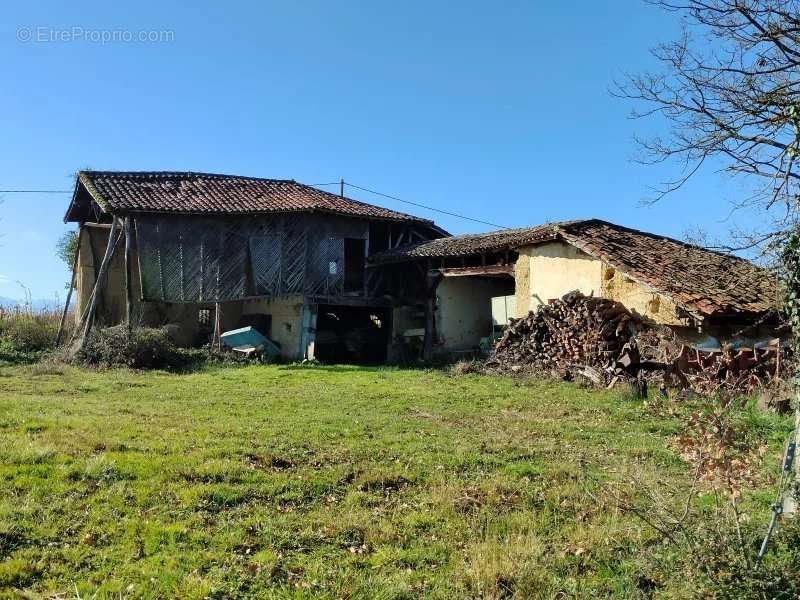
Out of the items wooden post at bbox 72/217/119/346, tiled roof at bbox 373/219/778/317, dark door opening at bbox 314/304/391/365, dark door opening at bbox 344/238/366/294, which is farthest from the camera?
dark door opening at bbox 344/238/366/294

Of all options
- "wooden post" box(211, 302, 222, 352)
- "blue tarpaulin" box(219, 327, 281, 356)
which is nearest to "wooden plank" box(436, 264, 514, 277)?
"blue tarpaulin" box(219, 327, 281, 356)

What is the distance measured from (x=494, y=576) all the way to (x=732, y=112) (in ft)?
23.7

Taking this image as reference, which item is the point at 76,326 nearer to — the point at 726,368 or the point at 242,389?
the point at 242,389

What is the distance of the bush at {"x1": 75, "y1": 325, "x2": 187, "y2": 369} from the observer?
15.8 meters

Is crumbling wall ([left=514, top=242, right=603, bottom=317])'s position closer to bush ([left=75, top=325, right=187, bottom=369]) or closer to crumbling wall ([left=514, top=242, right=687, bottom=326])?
crumbling wall ([left=514, top=242, right=687, bottom=326])

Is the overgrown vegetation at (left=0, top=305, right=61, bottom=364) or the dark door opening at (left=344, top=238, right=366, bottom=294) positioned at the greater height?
the dark door opening at (left=344, top=238, right=366, bottom=294)

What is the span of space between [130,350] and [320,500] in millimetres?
12098

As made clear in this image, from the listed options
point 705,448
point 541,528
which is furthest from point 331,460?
point 705,448

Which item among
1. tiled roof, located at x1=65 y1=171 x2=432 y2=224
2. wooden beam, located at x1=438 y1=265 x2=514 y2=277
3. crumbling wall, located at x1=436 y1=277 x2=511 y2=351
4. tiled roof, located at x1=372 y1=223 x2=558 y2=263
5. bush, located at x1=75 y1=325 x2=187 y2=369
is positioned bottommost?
bush, located at x1=75 y1=325 x2=187 y2=369

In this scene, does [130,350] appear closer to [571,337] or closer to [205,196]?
[205,196]

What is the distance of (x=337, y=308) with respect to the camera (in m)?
22.7

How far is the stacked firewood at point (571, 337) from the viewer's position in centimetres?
1269

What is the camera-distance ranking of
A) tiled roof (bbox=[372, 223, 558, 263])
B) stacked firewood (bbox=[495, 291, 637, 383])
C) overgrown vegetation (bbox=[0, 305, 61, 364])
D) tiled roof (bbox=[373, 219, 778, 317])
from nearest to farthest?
tiled roof (bbox=[373, 219, 778, 317]) → stacked firewood (bbox=[495, 291, 637, 383]) → tiled roof (bbox=[372, 223, 558, 263]) → overgrown vegetation (bbox=[0, 305, 61, 364])

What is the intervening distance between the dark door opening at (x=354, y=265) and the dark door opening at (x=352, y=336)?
1.09 metres
